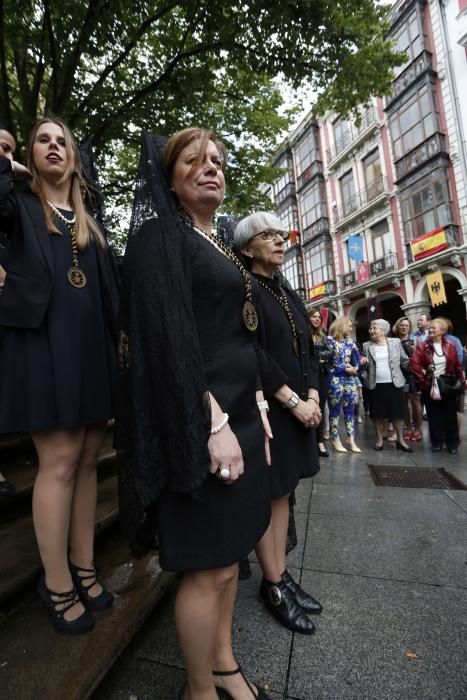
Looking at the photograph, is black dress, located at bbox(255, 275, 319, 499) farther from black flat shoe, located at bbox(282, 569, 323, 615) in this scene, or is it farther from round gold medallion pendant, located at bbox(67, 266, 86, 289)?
round gold medallion pendant, located at bbox(67, 266, 86, 289)

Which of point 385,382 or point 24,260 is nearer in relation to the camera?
point 24,260

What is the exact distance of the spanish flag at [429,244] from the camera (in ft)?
51.8

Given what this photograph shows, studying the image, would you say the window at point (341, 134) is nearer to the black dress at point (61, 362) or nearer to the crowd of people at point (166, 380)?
the crowd of people at point (166, 380)

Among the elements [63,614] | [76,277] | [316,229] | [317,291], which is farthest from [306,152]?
[63,614]

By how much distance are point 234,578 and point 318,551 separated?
5.15 feet

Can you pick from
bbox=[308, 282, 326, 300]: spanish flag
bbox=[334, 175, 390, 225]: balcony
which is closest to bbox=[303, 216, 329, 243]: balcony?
bbox=[334, 175, 390, 225]: balcony

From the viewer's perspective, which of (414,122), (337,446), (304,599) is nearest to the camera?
(304,599)

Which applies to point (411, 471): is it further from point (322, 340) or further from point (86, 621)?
point (86, 621)

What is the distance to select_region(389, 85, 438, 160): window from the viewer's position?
1608 cm

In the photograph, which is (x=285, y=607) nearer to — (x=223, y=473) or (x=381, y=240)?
(x=223, y=473)

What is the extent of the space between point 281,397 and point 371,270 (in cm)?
2022

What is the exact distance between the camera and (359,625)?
187 centimetres

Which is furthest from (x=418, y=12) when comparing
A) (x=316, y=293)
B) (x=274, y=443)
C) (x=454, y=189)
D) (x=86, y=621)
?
(x=86, y=621)

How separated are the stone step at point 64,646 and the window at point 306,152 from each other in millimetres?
27336
